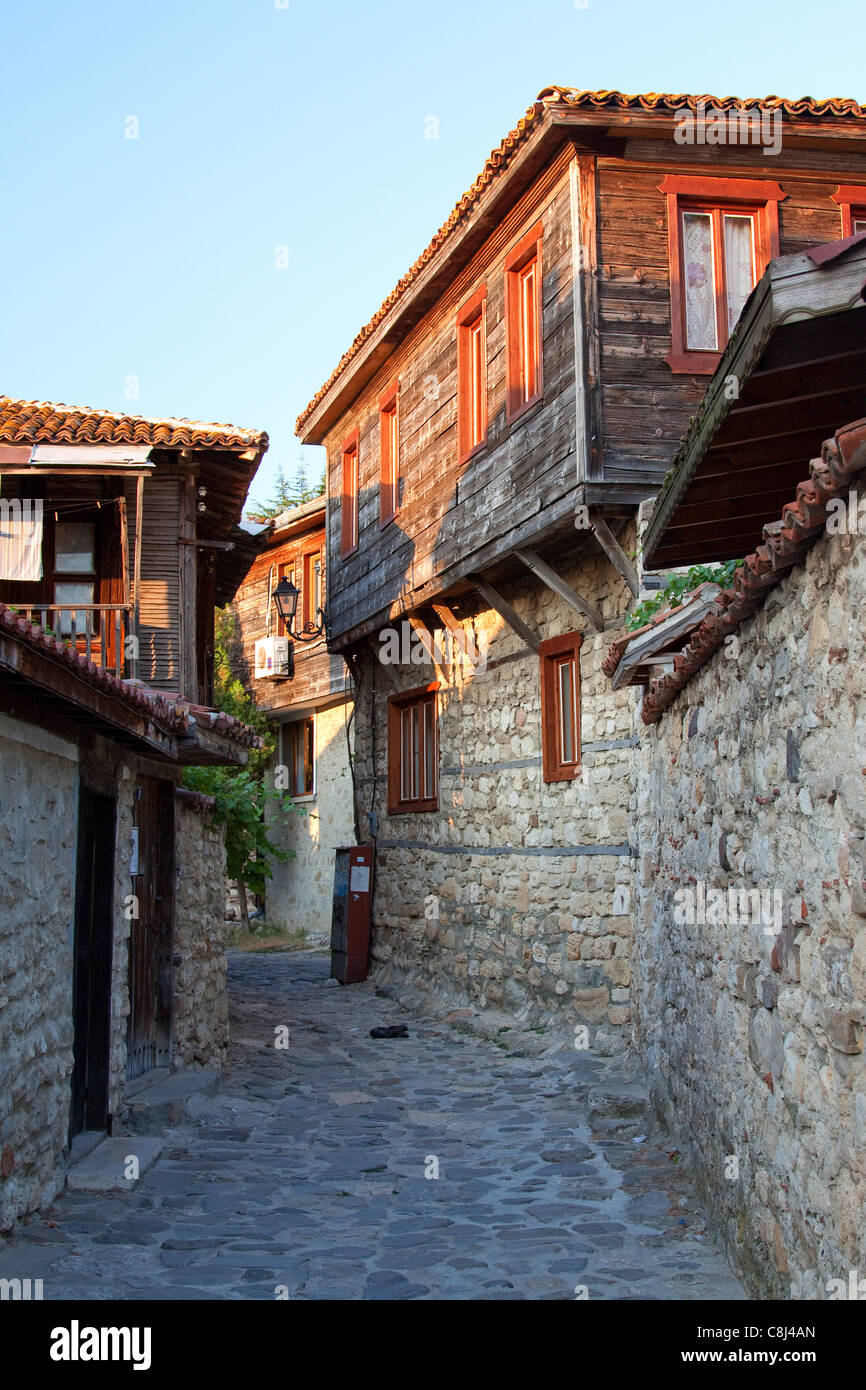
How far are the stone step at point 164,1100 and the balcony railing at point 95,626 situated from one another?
2.96 metres

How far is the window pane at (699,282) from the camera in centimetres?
892

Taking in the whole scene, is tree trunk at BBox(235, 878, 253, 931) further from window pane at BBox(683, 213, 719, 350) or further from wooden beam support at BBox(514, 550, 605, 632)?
window pane at BBox(683, 213, 719, 350)

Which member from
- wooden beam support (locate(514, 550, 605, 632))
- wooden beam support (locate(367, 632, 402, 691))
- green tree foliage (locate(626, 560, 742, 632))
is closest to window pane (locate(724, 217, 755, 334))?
wooden beam support (locate(514, 550, 605, 632))

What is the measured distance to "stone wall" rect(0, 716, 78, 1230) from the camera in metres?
4.93

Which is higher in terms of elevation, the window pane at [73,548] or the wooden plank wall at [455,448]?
the wooden plank wall at [455,448]

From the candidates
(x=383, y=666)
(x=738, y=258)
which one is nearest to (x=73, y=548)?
(x=383, y=666)

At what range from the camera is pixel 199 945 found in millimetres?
9117

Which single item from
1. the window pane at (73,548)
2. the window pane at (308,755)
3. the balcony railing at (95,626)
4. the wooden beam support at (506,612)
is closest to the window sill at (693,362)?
the wooden beam support at (506,612)

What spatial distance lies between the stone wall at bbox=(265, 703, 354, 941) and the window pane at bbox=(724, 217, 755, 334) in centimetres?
1006

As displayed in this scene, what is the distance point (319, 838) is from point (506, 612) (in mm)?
9566

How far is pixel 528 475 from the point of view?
9.46 m

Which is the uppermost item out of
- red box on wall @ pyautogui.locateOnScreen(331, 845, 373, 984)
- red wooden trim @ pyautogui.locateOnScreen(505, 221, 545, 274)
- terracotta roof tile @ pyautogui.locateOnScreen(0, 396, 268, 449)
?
red wooden trim @ pyautogui.locateOnScreen(505, 221, 545, 274)

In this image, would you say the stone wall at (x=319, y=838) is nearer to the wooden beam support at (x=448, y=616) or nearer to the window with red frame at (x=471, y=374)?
the wooden beam support at (x=448, y=616)
